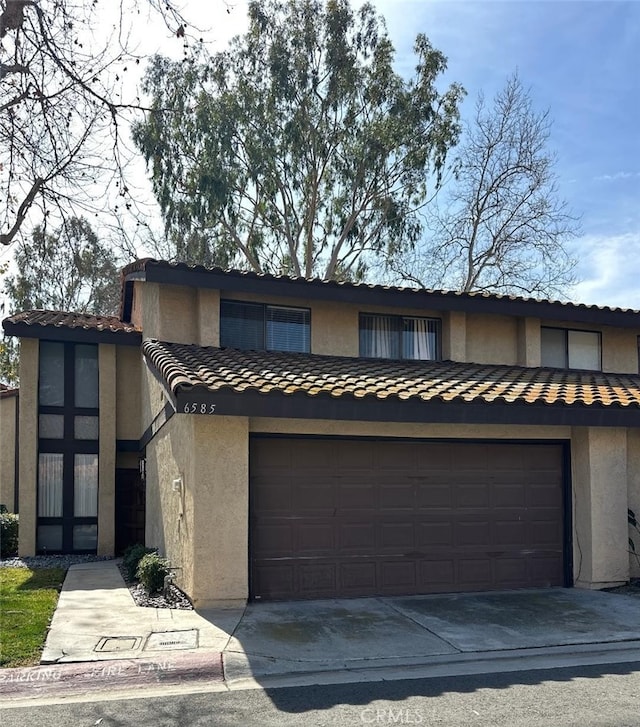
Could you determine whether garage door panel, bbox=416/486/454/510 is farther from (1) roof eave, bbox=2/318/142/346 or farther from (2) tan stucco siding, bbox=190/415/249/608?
(1) roof eave, bbox=2/318/142/346

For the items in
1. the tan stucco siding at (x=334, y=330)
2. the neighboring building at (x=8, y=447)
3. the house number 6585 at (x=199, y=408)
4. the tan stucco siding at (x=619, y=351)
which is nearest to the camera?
the house number 6585 at (x=199, y=408)

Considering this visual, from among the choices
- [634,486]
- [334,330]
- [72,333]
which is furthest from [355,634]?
[72,333]

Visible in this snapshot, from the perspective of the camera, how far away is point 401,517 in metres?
10.7

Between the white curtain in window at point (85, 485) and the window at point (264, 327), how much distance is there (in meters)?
4.79

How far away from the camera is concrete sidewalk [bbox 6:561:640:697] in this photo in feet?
22.5

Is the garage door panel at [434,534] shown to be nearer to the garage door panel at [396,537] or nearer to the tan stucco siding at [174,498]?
the garage door panel at [396,537]

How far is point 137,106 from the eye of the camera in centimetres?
1098

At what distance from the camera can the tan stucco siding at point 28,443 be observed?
15.0 metres

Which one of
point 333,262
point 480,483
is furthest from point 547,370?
point 333,262

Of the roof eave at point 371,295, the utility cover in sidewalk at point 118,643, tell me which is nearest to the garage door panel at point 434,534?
the utility cover in sidewalk at point 118,643

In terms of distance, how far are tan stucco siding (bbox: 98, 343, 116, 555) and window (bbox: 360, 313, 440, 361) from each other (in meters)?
5.73

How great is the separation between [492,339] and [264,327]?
4.78 metres

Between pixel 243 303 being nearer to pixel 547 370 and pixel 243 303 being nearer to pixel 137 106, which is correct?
pixel 137 106

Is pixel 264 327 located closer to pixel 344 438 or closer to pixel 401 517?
pixel 344 438
